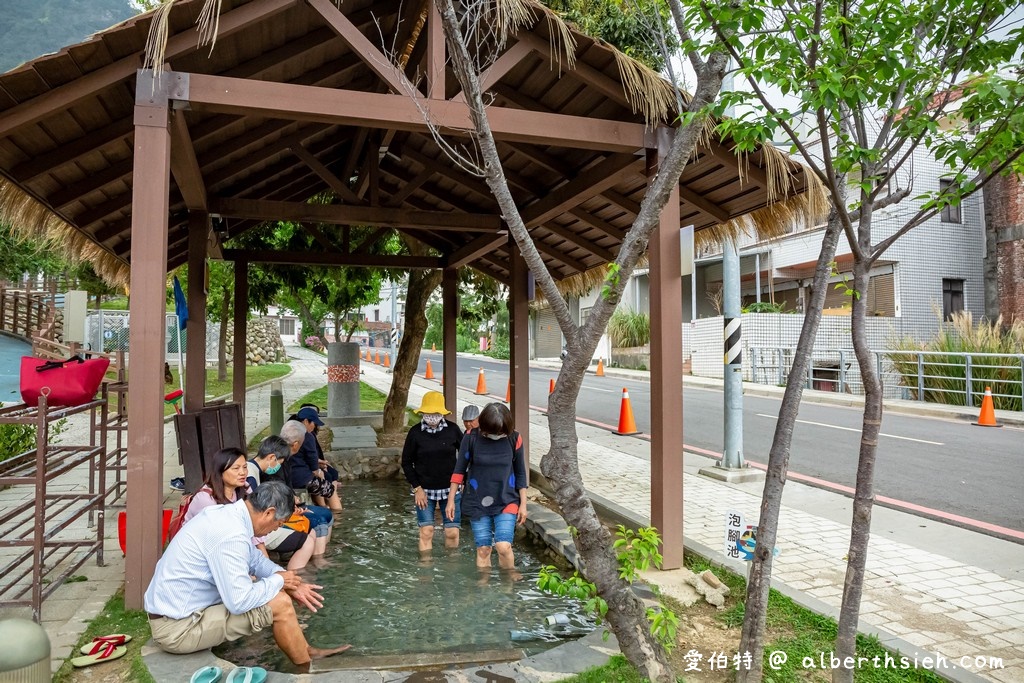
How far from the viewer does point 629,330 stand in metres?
30.3

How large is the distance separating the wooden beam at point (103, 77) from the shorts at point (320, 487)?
3606mm

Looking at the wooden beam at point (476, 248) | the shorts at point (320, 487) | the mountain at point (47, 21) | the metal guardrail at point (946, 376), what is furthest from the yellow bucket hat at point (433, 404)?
the mountain at point (47, 21)

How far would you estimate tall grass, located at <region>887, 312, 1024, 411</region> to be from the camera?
14133 millimetres

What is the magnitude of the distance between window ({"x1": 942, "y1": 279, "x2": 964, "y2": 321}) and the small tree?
22121mm

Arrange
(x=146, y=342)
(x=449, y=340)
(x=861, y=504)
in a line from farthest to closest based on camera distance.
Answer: (x=449, y=340), (x=146, y=342), (x=861, y=504)

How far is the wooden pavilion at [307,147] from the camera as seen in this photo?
3867 millimetres

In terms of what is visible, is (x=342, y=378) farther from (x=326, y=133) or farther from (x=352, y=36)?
(x=352, y=36)

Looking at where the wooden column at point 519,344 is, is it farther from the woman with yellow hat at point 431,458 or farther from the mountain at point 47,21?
the mountain at point 47,21

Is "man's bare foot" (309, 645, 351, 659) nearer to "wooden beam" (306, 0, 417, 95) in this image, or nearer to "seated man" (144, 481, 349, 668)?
"seated man" (144, 481, 349, 668)

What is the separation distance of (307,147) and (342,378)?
6649mm

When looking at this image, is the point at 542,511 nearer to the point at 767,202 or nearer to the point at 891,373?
the point at 767,202

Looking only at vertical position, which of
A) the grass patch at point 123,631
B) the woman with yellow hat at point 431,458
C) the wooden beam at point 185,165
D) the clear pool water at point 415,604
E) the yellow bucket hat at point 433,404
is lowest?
the clear pool water at point 415,604

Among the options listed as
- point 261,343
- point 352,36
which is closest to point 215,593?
point 352,36

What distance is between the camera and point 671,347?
4.86 metres
